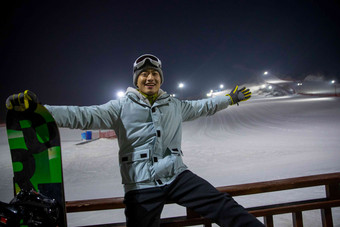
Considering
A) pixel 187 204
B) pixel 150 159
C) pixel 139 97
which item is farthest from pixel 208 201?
pixel 139 97

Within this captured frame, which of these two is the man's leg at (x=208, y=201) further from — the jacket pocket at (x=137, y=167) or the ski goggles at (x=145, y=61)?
the ski goggles at (x=145, y=61)

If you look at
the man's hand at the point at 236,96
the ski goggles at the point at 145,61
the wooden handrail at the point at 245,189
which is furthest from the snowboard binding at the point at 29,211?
the man's hand at the point at 236,96

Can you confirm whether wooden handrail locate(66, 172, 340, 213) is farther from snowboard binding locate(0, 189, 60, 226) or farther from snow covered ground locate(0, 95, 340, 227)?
snow covered ground locate(0, 95, 340, 227)

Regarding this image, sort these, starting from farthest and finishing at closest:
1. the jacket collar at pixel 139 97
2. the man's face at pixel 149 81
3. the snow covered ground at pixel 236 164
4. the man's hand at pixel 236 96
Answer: the snow covered ground at pixel 236 164 < the man's hand at pixel 236 96 < the man's face at pixel 149 81 < the jacket collar at pixel 139 97

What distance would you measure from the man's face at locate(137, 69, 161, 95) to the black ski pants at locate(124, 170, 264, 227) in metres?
0.80

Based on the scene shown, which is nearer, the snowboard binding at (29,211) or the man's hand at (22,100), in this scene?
the snowboard binding at (29,211)

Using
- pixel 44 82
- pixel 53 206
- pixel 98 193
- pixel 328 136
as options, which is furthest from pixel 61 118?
pixel 44 82

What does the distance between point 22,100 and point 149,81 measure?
0.97m

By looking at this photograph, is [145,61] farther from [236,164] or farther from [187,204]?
[236,164]

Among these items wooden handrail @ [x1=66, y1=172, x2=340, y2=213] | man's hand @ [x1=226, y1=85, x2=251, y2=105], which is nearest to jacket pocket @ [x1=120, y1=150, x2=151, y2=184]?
wooden handrail @ [x1=66, y1=172, x2=340, y2=213]

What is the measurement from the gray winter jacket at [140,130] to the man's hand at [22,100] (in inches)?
5.0

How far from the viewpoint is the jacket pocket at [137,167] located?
5.48ft

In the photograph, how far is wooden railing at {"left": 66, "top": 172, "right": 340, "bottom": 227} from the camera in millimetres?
1727

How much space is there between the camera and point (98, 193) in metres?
5.07
